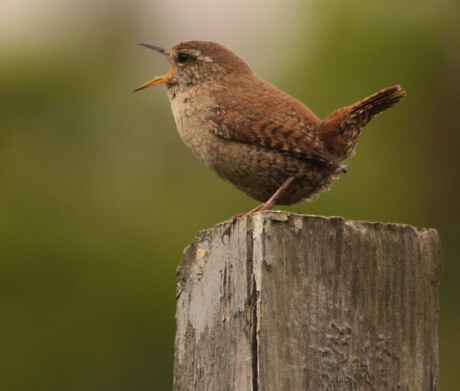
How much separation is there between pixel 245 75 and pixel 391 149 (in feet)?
16.5

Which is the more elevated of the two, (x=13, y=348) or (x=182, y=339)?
(x=13, y=348)

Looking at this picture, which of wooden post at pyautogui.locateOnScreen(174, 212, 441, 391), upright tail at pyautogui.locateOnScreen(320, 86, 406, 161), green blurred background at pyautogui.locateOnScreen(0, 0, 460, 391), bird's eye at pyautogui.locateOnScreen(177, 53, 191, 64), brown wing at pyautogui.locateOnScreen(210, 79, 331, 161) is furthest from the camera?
green blurred background at pyautogui.locateOnScreen(0, 0, 460, 391)

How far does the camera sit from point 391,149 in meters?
9.91

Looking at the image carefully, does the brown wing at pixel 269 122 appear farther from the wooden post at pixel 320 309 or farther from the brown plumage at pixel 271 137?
the wooden post at pixel 320 309

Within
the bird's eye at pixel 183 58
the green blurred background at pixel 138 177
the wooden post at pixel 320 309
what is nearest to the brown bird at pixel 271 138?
the bird's eye at pixel 183 58

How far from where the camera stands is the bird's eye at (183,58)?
5185 mm

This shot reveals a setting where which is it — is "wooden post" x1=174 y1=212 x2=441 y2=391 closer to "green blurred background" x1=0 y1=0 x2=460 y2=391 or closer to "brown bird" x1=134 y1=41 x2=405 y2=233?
"brown bird" x1=134 y1=41 x2=405 y2=233

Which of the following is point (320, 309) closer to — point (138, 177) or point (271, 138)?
point (271, 138)

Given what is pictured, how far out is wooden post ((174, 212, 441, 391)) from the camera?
2.50m

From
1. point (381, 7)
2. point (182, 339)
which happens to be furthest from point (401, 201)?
point (182, 339)

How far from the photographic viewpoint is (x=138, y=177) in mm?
10133

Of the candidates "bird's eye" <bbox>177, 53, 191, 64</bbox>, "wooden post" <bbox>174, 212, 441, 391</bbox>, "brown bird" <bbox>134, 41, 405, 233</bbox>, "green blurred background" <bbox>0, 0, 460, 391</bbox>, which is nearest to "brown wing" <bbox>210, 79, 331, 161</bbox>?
"brown bird" <bbox>134, 41, 405, 233</bbox>

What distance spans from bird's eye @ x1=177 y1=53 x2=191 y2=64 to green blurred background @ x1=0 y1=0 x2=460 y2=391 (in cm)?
341

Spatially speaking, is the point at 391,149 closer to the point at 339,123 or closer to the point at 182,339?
the point at 339,123
